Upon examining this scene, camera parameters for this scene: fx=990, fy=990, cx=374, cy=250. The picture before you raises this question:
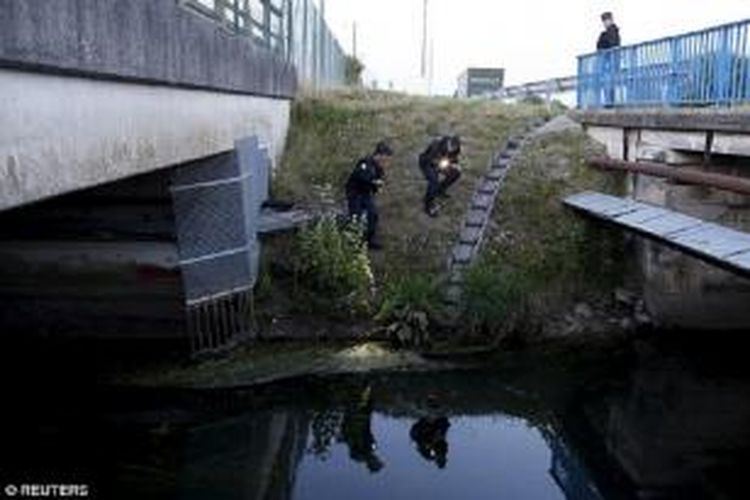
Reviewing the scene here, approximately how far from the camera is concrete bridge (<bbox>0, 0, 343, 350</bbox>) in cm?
496

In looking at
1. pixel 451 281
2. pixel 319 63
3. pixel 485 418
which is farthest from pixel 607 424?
pixel 319 63

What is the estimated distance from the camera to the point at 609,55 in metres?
15.9

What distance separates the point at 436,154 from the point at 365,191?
61.3 inches

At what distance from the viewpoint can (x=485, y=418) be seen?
10.8m

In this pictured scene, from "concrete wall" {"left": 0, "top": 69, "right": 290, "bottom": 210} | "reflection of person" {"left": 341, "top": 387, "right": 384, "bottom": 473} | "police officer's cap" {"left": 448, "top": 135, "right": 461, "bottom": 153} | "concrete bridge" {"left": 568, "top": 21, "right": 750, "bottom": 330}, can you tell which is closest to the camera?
"concrete wall" {"left": 0, "top": 69, "right": 290, "bottom": 210}

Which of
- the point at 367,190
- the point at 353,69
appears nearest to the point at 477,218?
the point at 367,190

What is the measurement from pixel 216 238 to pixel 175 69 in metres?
4.23

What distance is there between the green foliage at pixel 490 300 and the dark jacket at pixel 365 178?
6.32 feet

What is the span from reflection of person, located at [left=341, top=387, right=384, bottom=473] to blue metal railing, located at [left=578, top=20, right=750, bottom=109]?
5.32m

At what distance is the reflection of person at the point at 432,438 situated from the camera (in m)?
9.73

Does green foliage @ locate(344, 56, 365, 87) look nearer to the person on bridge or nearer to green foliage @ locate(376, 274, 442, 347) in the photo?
the person on bridge

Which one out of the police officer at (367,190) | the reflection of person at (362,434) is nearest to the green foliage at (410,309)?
the reflection of person at (362,434)

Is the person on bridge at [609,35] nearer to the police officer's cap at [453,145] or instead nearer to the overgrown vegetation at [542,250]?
the overgrown vegetation at [542,250]

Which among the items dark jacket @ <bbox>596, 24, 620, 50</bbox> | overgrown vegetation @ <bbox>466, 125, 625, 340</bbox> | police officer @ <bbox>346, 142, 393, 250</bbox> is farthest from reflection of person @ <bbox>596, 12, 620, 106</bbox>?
police officer @ <bbox>346, 142, 393, 250</bbox>
